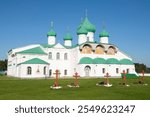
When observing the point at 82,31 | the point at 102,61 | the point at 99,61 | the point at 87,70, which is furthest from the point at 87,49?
the point at 87,70

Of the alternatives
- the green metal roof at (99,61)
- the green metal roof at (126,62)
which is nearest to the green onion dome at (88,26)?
the green metal roof at (99,61)

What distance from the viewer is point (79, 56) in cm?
5019

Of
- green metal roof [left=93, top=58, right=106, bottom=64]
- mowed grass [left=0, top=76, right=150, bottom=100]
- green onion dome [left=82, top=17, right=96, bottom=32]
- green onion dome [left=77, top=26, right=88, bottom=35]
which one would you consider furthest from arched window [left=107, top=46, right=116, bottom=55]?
mowed grass [left=0, top=76, right=150, bottom=100]

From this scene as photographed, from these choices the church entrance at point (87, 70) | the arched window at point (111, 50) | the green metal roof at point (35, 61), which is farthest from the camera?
the arched window at point (111, 50)

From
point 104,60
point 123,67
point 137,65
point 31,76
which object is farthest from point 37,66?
point 137,65

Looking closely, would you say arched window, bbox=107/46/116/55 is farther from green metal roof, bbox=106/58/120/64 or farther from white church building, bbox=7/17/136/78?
green metal roof, bbox=106/58/120/64

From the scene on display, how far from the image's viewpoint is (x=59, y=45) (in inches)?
2030

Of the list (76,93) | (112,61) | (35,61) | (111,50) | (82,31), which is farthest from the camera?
(111,50)

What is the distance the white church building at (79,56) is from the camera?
47562mm

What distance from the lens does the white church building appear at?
156 feet

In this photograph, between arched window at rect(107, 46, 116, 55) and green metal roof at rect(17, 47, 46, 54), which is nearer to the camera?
green metal roof at rect(17, 47, 46, 54)

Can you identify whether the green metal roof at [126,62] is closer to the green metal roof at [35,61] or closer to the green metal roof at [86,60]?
the green metal roof at [86,60]

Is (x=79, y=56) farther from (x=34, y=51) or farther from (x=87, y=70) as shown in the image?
(x=34, y=51)

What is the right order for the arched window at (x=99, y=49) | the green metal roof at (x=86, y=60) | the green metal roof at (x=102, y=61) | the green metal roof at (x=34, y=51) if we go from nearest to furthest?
the green metal roof at (x=34, y=51)
the green metal roof at (x=86, y=60)
the green metal roof at (x=102, y=61)
the arched window at (x=99, y=49)
